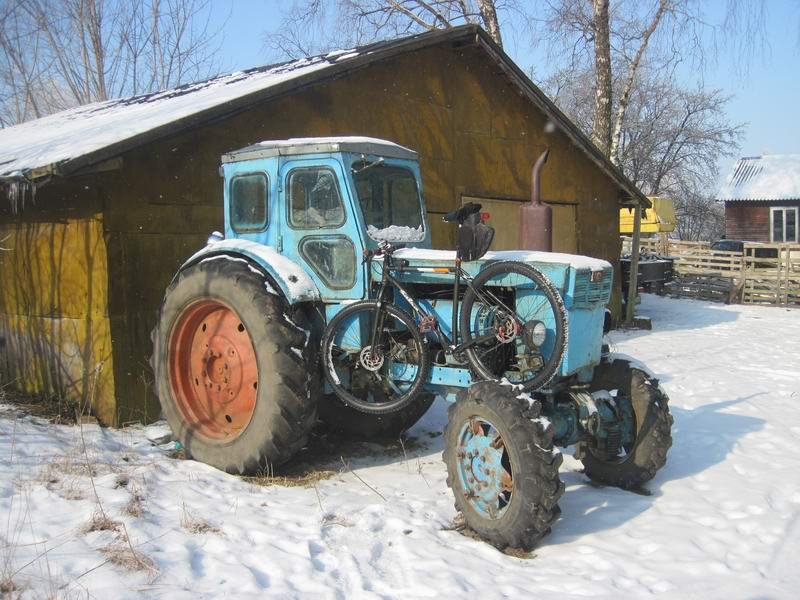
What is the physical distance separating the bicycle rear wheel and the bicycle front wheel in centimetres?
43

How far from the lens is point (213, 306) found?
5363 millimetres

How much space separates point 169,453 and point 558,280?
3.20 meters

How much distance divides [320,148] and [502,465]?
252cm

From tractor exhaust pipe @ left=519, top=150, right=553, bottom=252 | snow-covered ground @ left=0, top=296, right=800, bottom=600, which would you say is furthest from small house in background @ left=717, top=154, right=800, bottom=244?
snow-covered ground @ left=0, top=296, right=800, bottom=600

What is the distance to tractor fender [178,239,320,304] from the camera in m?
5.00

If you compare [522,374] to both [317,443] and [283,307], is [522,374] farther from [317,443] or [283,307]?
[317,443]

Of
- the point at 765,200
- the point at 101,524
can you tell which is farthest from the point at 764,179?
the point at 101,524

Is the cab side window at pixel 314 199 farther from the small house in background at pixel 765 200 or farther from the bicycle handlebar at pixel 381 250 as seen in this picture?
the small house in background at pixel 765 200

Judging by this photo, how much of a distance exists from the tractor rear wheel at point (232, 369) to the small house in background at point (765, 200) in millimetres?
31555

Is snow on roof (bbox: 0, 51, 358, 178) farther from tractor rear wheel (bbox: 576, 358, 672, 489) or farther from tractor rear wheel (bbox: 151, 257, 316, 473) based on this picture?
tractor rear wheel (bbox: 576, 358, 672, 489)

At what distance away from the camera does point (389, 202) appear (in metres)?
5.48

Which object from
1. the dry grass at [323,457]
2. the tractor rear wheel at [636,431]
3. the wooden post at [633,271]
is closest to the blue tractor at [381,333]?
the tractor rear wheel at [636,431]

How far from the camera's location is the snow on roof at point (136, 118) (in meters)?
5.92

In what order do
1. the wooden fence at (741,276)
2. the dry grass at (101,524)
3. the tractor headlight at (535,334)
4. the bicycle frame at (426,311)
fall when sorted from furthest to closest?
the wooden fence at (741,276), the bicycle frame at (426,311), the tractor headlight at (535,334), the dry grass at (101,524)
